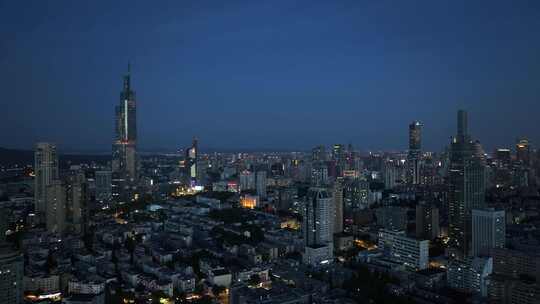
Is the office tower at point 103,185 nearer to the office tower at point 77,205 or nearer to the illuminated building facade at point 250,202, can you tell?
the office tower at point 77,205

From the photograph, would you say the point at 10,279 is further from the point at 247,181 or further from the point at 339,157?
the point at 339,157

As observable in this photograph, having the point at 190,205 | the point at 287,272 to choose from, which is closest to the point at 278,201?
the point at 190,205

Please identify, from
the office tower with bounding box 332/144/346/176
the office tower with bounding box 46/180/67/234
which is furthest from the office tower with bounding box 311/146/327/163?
the office tower with bounding box 46/180/67/234

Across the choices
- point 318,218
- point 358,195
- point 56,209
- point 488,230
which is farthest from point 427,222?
point 56,209

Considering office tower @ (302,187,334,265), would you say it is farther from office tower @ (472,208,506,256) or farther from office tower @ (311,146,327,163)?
office tower @ (311,146,327,163)

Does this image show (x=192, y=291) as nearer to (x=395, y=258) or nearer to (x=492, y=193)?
(x=395, y=258)

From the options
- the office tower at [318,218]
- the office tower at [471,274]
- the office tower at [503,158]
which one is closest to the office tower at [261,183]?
the office tower at [318,218]
